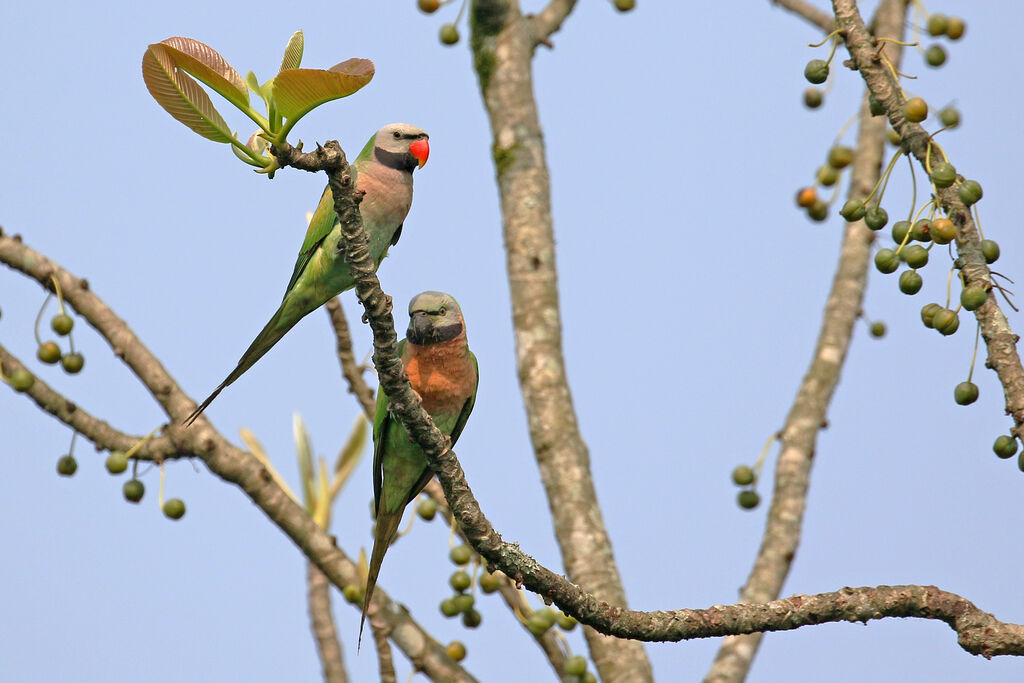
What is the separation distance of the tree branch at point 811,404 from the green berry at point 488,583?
4.42ft

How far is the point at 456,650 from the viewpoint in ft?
16.9

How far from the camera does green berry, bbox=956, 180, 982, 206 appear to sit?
3271 mm

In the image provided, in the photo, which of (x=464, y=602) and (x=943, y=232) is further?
(x=464, y=602)

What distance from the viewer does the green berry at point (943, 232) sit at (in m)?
3.25

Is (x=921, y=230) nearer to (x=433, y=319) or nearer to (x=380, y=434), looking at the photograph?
(x=433, y=319)

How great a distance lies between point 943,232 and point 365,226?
225 cm

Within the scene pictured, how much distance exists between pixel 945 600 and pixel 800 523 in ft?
9.73

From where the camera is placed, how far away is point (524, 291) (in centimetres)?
591

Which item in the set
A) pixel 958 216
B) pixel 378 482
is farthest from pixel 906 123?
pixel 378 482

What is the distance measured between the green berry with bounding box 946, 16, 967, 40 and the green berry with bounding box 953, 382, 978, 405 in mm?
2590

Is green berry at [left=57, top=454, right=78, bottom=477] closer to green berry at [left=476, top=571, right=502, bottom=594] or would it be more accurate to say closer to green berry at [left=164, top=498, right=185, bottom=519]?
green berry at [left=164, top=498, right=185, bottom=519]

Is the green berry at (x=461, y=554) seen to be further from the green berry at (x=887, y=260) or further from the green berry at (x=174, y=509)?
the green berry at (x=887, y=260)

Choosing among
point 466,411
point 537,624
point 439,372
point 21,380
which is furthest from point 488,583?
point 21,380

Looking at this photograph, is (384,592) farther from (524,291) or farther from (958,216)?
(958,216)
